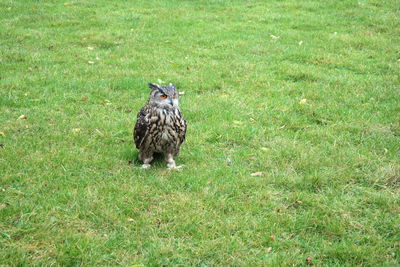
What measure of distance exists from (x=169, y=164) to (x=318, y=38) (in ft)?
25.9

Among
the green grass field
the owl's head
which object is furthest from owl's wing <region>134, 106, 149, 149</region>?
the green grass field

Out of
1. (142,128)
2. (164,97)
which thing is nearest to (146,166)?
(142,128)

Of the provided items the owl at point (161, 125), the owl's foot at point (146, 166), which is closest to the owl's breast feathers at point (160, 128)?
the owl at point (161, 125)

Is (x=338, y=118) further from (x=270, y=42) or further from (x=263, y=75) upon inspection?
(x=270, y=42)

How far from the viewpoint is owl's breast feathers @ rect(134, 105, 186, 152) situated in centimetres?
616

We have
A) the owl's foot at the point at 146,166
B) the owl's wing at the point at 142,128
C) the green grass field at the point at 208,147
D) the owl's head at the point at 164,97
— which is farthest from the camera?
the owl's foot at the point at 146,166

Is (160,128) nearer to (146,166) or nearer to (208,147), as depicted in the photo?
(146,166)

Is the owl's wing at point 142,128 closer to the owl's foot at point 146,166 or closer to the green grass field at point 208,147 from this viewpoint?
the owl's foot at point 146,166

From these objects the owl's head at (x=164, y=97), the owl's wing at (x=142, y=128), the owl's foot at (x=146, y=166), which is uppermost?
the owl's head at (x=164, y=97)

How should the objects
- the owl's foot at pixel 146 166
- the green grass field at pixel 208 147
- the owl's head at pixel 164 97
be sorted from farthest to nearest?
the owl's foot at pixel 146 166 → the owl's head at pixel 164 97 → the green grass field at pixel 208 147

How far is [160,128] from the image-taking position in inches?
243

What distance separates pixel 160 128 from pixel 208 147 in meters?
1.10

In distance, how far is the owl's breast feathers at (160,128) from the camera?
20.2 feet

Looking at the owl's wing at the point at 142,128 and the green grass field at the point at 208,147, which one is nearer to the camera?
the green grass field at the point at 208,147
